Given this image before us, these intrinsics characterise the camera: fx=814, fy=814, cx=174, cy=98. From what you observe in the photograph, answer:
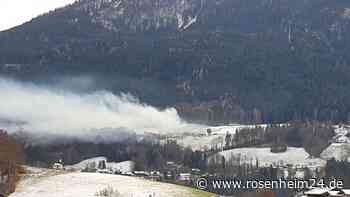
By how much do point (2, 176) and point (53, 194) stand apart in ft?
44.5

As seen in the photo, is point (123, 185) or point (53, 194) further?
point (123, 185)

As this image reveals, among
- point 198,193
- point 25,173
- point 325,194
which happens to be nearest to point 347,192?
point 325,194

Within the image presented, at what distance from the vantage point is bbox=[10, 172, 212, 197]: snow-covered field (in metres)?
119

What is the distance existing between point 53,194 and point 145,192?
1385 cm

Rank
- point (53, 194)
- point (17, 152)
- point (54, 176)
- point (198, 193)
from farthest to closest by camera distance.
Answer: point (17, 152) → point (54, 176) → point (198, 193) → point (53, 194)

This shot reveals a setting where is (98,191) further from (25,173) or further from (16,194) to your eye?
(25,173)

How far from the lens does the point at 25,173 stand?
141875 mm

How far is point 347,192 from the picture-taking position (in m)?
152

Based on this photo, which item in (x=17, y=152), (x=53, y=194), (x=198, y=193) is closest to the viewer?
(x=53, y=194)

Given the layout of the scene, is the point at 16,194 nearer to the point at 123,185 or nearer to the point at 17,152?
the point at 123,185

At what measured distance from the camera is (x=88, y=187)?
125m

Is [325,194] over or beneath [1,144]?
beneath

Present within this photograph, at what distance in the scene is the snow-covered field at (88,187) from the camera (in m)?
119

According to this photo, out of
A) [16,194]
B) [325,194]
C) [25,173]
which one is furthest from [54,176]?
[325,194]
